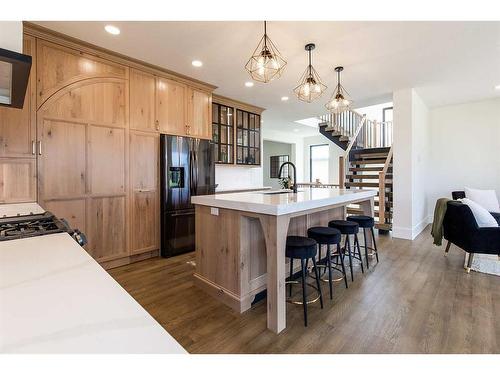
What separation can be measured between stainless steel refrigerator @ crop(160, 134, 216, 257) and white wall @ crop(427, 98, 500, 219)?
5515 mm

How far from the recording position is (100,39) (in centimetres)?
281

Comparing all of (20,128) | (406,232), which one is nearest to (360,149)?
(406,232)

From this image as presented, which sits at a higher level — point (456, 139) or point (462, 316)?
point (456, 139)

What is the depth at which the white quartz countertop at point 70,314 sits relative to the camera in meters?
0.47

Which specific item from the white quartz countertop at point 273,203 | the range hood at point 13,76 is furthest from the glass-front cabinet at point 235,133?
the range hood at point 13,76

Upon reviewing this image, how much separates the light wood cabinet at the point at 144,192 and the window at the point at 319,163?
7549 mm

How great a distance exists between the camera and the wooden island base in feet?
6.44

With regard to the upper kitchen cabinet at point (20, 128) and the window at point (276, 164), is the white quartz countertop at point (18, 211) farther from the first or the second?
the window at point (276, 164)

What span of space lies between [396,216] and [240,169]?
333cm

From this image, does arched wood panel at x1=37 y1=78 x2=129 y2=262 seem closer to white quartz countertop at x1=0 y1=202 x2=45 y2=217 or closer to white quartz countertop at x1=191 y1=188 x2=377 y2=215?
white quartz countertop at x1=0 y1=202 x2=45 y2=217

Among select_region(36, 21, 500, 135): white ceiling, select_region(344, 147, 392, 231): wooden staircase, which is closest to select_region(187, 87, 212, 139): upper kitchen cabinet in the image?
select_region(36, 21, 500, 135): white ceiling

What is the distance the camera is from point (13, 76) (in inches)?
50.4
